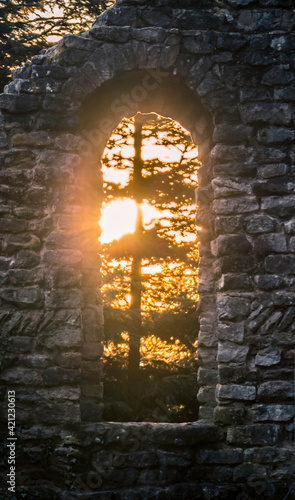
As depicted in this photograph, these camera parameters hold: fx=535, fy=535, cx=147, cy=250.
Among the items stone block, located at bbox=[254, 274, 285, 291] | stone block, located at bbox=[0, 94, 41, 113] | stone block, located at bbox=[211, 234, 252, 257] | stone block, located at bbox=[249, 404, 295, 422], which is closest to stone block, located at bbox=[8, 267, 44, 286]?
stone block, located at bbox=[0, 94, 41, 113]

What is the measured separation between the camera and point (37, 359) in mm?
4324

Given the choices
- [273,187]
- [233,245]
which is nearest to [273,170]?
[273,187]

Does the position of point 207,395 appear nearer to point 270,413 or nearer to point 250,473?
point 270,413

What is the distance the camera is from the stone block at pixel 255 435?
419 cm

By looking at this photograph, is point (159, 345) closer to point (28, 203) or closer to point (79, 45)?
point (28, 203)

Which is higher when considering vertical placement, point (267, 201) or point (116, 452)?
point (267, 201)

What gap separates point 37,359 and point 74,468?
89 cm

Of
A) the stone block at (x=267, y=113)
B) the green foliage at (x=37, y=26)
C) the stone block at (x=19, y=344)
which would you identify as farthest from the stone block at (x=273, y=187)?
the green foliage at (x=37, y=26)

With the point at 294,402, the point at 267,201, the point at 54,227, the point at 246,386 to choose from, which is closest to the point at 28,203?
the point at 54,227

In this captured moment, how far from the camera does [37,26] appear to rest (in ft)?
38.3

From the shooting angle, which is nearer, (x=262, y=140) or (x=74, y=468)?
(x=74, y=468)

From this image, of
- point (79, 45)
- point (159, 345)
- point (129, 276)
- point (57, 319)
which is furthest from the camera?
point (129, 276)

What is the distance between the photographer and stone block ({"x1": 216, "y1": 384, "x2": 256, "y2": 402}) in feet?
13.9

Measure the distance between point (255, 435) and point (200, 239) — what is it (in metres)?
1.75
